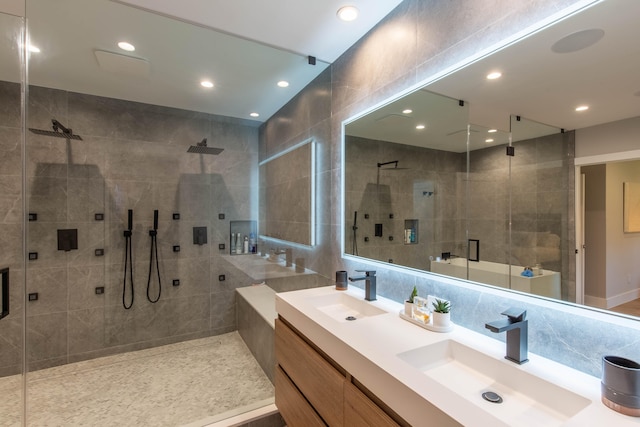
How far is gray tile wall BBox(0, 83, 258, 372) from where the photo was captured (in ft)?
8.01

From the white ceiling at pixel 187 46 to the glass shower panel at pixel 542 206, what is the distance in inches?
49.7

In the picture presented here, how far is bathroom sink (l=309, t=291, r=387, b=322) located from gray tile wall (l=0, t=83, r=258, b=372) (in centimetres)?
154

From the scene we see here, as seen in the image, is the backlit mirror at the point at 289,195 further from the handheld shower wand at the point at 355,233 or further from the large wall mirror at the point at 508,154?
the large wall mirror at the point at 508,154

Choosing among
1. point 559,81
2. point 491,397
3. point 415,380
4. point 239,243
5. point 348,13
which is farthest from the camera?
point 239,243

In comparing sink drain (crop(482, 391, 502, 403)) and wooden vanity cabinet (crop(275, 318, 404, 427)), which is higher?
sink drain (crop(482, 391, 502, 403))

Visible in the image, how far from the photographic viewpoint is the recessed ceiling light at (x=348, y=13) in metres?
1.81

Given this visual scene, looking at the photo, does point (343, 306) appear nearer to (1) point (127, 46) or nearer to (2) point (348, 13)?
(2) point (348, 13)

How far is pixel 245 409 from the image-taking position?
2.04 metres

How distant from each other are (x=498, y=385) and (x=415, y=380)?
0.42 meters

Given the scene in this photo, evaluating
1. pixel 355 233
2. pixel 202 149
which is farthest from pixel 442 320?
pixel 202 149

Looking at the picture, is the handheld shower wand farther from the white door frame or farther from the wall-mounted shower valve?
the wall-mounted shower valve

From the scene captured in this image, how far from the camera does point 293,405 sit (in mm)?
1570

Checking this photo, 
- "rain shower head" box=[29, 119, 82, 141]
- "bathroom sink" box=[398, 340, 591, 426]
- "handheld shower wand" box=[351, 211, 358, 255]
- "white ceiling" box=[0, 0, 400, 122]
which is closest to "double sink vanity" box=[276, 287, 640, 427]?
"bathroom sink" box=[398, 340, 591, 426]

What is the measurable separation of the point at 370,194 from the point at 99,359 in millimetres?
3029
